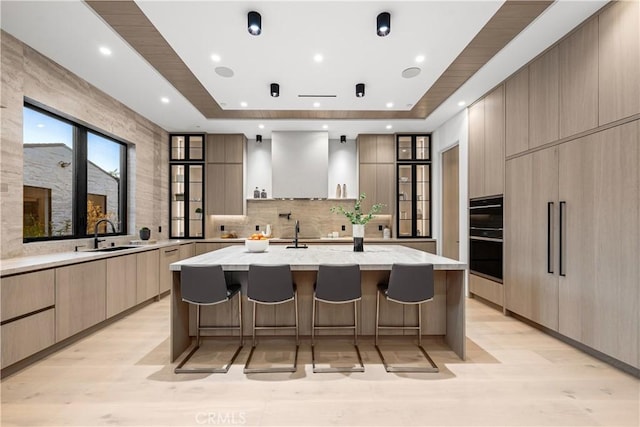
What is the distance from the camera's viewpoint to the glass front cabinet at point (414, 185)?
6391 millimetres

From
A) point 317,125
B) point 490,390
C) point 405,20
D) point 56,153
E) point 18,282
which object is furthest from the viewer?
point 317,125

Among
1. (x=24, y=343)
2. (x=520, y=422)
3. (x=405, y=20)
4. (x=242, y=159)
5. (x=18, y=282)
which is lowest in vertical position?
(x=520, y=422)

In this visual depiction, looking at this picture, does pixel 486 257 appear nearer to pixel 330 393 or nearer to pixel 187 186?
pixel 330 393

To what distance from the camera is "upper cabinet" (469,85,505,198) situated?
161 inches

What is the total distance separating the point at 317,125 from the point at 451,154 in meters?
2.60

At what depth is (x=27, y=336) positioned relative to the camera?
257 centimetres

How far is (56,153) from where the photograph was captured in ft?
12.2

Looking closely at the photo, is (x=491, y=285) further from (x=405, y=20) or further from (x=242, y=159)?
(x=242, y=159)

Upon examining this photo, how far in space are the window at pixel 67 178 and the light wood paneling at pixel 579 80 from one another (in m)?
5.53

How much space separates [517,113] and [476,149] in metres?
0.94

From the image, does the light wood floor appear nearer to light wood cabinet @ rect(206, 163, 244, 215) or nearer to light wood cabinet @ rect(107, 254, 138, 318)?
light wood cabinet @ rect(107, 254, 138, 318)

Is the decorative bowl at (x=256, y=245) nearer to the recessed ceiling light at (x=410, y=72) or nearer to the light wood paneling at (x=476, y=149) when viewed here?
the recessed ceiling light at (x=410, y=72)

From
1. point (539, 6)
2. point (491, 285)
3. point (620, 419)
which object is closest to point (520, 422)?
point (620, 419)

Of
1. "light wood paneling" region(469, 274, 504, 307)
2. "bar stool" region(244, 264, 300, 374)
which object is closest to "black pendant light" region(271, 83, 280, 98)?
"bar stool" region(244, 264, 300, 374)
